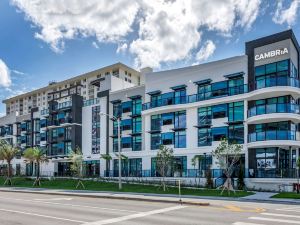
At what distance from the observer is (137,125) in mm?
52719

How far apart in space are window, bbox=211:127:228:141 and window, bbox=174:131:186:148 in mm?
4386

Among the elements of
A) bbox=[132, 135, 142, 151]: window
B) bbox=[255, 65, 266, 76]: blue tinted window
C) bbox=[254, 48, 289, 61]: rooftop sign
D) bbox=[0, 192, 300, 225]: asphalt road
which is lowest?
bbox=[0, 192, 300, 225]: asphalt road

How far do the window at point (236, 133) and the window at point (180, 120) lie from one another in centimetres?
660

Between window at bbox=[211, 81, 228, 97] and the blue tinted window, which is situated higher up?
the blue tinted window

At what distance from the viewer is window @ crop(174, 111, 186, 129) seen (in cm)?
4616

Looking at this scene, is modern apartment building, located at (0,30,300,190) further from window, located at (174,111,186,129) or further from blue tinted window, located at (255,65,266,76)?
window, located at (174,111,186,129)

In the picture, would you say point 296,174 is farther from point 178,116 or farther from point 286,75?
point 178,116

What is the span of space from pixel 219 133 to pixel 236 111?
10.8ft

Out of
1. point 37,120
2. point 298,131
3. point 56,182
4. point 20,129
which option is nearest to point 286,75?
point 298,131

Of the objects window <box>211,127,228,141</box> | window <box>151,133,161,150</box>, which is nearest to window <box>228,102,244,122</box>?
window <box>211,127,228,141</box>

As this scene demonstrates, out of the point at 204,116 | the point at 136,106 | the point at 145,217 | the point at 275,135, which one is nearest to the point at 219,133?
the point at 204,116

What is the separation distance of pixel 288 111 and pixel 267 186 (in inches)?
305

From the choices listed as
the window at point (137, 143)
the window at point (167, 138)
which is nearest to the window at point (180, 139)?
the window at point (167, 138)

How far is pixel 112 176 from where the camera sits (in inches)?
2100
